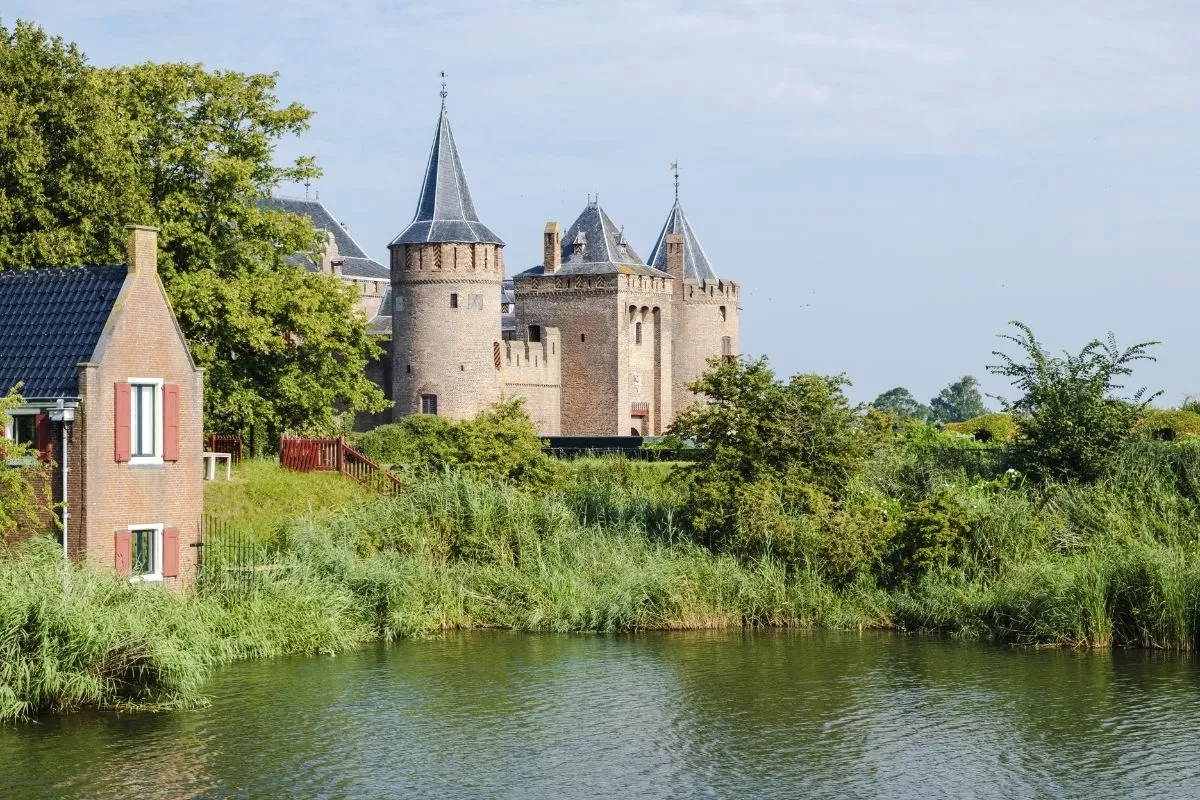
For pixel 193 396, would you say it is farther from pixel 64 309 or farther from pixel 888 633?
pixel 888 633

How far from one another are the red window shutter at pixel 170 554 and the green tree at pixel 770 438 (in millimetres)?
7431

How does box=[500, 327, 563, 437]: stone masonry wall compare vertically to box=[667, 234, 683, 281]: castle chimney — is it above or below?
below

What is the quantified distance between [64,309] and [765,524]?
392 inches

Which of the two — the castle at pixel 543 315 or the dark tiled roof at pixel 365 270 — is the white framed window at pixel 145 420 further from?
the dark tiled roof at pixel 365 270

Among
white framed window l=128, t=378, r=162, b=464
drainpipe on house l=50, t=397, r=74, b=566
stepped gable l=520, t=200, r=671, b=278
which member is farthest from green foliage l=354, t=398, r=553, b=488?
stepped gable l=520, t=200, r=671, b=278

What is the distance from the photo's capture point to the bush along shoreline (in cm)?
2003

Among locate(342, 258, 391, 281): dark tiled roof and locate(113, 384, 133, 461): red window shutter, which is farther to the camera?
locate(342, 258, 391, 281): dark tiled roof

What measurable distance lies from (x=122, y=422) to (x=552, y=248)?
128 feet

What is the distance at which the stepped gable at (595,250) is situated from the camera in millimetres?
58250

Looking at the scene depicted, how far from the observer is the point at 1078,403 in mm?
25578

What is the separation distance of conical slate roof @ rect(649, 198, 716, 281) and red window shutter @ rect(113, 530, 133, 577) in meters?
43.7

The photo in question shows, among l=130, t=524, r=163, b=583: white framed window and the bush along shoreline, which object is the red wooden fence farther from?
l=130, t=524, r=163, b=583: white framed window

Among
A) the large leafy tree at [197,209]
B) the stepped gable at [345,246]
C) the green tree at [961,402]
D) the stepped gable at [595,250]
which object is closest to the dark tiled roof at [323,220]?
the stepped gable at [345,246]

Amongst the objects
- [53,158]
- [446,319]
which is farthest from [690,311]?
[53,158]
